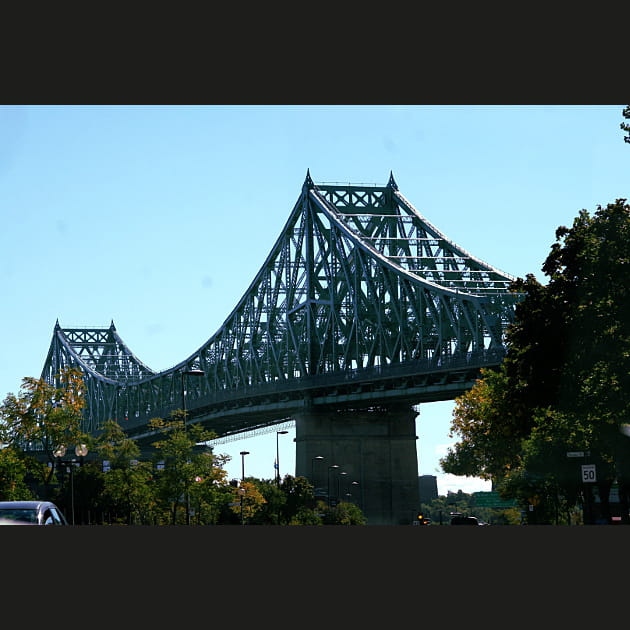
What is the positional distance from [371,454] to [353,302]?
15.2 m

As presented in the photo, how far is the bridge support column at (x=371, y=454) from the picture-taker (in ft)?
365

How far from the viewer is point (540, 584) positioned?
776 inches

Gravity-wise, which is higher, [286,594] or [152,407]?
[152,407]

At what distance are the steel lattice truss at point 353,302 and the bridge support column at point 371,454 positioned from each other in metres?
4.30

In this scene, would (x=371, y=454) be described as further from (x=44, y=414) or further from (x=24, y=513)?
(x=24, y=513)

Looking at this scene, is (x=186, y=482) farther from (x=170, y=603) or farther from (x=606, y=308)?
(x=170, y=603)

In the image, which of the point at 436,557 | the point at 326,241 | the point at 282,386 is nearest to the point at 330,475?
the point at 282,386

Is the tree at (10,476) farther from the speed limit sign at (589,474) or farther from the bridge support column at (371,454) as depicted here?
the bridge support column at (371,454)

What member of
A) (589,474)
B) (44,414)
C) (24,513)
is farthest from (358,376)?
(24,513)

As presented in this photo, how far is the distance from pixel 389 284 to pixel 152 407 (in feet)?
227

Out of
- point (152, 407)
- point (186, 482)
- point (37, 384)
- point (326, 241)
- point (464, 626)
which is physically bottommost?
point (464, 626)

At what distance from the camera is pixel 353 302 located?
118938mm

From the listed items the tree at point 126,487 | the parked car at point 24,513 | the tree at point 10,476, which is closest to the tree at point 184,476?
the tree at point 126,487

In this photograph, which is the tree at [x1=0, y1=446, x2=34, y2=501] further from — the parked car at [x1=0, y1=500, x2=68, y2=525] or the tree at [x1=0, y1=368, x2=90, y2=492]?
the parked car at [x1=0, y1=500, x2=68, y2=525]
